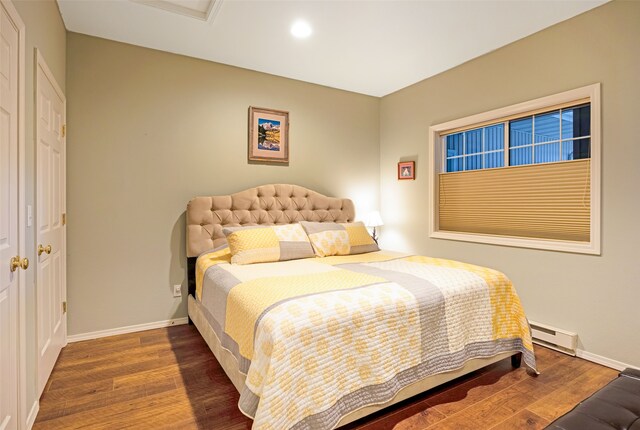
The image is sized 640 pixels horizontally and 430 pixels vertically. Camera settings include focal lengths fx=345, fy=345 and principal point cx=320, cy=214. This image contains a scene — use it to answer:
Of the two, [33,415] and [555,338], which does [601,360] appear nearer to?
[555,338]

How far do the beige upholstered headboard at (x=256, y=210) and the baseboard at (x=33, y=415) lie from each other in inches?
59.4

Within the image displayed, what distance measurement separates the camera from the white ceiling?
8.29 feet

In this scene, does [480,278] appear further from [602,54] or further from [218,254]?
[218,254]

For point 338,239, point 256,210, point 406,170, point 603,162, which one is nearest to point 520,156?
point 603,162

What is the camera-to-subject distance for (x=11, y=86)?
155cm

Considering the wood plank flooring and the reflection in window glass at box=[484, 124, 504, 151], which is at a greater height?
the reflection in window glass at box=[484, 124, 504, 151]

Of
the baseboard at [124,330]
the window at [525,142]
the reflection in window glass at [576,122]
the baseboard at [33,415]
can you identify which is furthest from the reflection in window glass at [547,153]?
the baseboard at [33,415]

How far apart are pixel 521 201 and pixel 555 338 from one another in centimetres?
118

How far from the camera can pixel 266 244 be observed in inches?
114

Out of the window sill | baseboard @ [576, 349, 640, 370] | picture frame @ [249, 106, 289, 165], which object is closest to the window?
the window sill

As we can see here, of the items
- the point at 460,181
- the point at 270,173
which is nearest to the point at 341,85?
the point at 270,173

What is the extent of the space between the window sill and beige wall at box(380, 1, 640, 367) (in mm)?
53

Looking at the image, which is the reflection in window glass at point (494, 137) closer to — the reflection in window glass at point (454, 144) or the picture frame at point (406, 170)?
the reflection in window glass at point (454, 144)

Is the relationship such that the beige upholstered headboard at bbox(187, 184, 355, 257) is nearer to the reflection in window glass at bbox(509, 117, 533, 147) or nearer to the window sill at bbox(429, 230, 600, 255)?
the window sill at bbox(429, 230, 600, 255)
